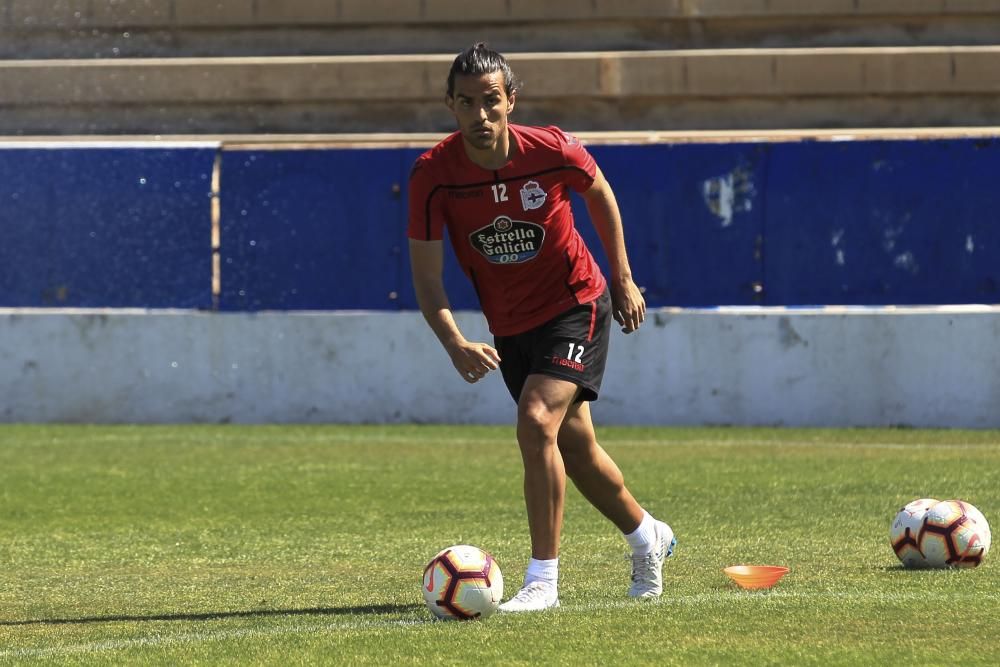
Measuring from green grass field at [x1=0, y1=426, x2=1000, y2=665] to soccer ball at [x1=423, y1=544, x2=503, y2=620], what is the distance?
3.3 inches

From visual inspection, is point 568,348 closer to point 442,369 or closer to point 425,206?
point 425,206

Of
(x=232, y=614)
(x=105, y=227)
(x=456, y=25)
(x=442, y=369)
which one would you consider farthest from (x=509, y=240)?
(x=456, y=25)

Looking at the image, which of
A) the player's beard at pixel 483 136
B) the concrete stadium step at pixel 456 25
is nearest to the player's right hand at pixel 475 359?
the player's beard at pixel 483 136

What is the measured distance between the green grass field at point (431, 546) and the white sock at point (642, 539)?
8.2 inches

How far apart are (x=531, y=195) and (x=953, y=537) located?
7.28 ft

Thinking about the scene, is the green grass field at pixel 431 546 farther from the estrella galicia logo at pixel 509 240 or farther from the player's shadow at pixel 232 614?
the estrella galicia logo at pixel 509 240

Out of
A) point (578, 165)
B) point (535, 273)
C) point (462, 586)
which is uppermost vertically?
point (578, 165)

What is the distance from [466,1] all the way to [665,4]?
2055mm

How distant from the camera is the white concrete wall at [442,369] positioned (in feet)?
48.9

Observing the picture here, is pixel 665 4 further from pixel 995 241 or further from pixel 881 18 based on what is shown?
pixel 995 241

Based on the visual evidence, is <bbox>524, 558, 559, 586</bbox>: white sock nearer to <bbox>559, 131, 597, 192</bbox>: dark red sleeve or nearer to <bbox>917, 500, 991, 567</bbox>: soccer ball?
<bbox>559, 131, 597, 192</bbox>: dark red sleeve

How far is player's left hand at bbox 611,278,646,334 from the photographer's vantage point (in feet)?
22.4

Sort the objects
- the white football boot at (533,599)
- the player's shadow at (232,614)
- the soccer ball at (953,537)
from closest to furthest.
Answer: the white football boot at (533,599)
the player's shadow at (232,614)
the soccer ball at (953,537)

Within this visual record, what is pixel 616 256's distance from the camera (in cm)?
687
